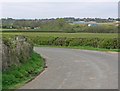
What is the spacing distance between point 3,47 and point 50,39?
1267 inches

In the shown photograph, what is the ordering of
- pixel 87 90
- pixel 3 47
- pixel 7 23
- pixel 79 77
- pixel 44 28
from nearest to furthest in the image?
pixel 87 90
pixel 3 47
pixel 79 77
pixel 7 23
pixel 44 28

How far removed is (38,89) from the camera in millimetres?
12367

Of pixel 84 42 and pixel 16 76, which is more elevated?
pixel 84 42

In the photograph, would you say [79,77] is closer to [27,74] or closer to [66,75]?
[66,75]

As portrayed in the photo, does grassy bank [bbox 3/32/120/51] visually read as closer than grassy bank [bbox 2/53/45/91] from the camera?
No

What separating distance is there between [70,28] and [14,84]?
61.7 metres

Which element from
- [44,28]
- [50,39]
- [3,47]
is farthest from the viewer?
[44,28]

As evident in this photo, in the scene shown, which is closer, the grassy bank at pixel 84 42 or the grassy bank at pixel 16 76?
the grassy bank at pixel 16 76

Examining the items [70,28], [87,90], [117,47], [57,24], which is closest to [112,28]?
[70,28]

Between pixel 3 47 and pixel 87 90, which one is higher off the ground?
pixel 3 47

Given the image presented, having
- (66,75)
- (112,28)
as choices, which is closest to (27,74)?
(66,75)

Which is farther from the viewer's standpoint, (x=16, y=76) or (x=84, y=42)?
(x=84, y=42)

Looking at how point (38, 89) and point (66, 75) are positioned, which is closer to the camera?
point (38, 89)

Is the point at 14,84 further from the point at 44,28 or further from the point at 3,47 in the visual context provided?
the point at 44,28
